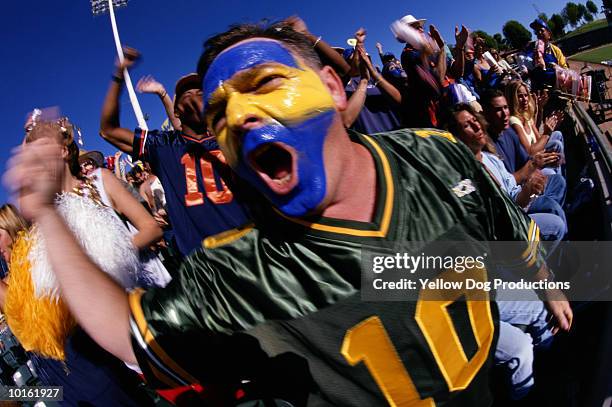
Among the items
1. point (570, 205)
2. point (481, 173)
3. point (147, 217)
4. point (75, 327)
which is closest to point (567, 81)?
point (570, 205)

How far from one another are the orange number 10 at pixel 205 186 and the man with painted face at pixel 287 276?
1.32 meters

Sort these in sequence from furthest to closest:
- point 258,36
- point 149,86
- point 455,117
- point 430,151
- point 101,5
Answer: point 101,5, point 149,86, point 455,117, point 430,151, point 258,36

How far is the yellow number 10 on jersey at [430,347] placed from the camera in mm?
1074

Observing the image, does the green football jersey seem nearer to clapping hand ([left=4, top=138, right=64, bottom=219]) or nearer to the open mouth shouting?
the open mouth shouting

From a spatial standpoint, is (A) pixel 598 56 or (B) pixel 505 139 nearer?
(B) pixel 505 139

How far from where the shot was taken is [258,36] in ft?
3.91

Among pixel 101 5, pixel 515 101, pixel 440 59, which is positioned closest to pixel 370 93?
pixel 440 59

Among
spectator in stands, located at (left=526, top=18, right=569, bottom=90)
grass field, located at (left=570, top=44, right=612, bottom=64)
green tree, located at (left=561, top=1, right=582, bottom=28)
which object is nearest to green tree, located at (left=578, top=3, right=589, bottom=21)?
green tree, located at (left=561, top=1, right=582, bottom=28)

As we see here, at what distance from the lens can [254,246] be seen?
1126 millimetres

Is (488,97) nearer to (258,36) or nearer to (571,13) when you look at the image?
(258,36)

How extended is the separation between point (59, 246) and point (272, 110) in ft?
2.16

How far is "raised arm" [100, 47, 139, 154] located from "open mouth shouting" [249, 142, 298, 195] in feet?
5.39

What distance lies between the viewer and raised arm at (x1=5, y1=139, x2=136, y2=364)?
38.4 inches

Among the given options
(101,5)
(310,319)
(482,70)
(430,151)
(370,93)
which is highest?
(101,5)
